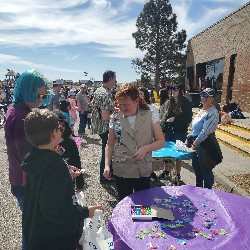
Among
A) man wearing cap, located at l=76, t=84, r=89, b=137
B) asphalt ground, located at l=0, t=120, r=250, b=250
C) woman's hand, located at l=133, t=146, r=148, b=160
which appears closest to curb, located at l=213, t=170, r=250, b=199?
asphalt ground, located at l=0, t=120, r=250, b=250

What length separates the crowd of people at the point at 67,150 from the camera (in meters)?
1.88

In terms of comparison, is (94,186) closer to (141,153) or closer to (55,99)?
(141,153)

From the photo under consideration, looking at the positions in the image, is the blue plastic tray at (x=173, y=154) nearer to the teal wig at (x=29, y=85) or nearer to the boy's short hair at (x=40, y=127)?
the teal wig at (x=29, y=85)

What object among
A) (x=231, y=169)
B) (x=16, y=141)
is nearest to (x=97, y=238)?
(x=16, y=141)

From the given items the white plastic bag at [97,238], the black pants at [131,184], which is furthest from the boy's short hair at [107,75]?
the white plastic bag at [97,238]

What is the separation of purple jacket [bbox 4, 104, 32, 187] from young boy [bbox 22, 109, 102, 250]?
42 centimetres

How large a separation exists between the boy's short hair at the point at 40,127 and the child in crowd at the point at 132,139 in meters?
1.24

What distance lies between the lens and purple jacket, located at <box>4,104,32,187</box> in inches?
93.7

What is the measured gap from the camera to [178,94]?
6.15 meters

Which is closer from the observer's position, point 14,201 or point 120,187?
point 120,187

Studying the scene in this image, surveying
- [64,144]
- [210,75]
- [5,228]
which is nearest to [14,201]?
[5,228]

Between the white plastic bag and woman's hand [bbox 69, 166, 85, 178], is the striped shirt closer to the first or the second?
woman's hand [bbox 69, 166, 85, 178]

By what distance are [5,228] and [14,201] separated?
3.32 ft

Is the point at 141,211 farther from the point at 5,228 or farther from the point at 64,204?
the point at 5,228
